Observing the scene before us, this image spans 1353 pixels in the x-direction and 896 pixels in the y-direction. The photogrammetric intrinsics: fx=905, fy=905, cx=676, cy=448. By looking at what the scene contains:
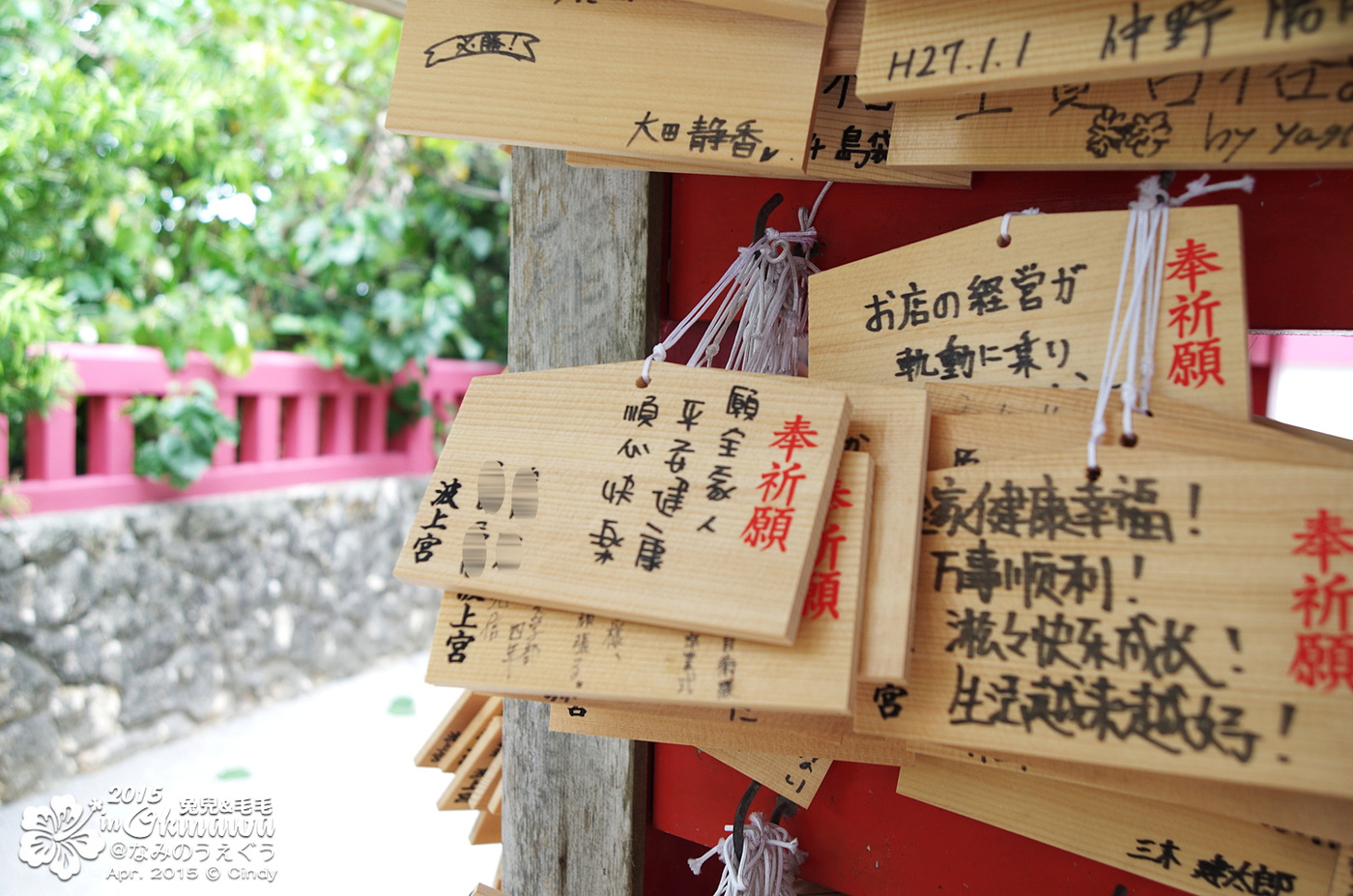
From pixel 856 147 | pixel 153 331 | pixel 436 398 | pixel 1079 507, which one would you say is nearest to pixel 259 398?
pixel 153 331

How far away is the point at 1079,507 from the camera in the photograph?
0.55 meters

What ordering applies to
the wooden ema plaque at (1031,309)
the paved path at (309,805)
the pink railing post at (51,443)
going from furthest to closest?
1. the pink railing post at (51,443)
2. the paved path at (309,805)
3. the wooden ema plaque at (1031,309)

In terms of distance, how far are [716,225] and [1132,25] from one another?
46 cm

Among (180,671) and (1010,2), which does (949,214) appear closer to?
(1010,2)

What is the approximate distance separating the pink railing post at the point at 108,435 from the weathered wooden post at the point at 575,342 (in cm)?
250

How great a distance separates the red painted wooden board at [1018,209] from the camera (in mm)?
624

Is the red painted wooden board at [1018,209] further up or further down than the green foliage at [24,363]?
further up

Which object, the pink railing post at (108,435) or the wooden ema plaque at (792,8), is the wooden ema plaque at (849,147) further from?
the pink railing post at (108,435)

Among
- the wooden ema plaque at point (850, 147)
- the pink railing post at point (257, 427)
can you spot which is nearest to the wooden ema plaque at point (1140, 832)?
the wooden ema plaque at point (850, 147)

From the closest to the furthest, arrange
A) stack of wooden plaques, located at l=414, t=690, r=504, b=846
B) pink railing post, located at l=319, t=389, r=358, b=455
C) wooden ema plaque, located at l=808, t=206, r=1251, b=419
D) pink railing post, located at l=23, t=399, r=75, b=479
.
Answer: wooden ema plaque, located at l=808, t=206, r=1251, b=419 < stack of wooden plaques, located at l=414, t=690, r=504, b=846 < pink railing post, located at l=23, t=399, r=75, b=479 < pink railing post, located at l=319, t=389, r=358, b=455

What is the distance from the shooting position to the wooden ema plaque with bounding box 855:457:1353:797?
0.48 meters

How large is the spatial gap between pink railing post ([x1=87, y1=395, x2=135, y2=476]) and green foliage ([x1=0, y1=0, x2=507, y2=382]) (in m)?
0.24

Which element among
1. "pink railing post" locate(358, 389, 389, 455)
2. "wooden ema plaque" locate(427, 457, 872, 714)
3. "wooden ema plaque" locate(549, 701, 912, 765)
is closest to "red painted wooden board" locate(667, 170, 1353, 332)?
"wooden ema plaque" locate(427, 457, 872, 714)

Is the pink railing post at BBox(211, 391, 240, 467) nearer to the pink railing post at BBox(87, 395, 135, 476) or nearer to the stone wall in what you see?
the stone wall
